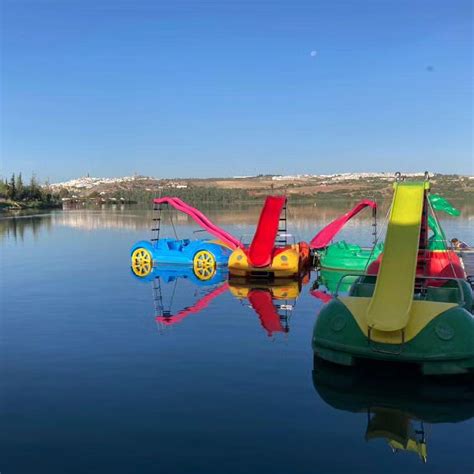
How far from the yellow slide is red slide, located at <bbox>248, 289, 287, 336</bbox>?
3705mm

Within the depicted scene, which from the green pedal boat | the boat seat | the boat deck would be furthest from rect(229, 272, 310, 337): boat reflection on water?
the boat deck

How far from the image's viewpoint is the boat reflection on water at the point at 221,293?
15.9 meters

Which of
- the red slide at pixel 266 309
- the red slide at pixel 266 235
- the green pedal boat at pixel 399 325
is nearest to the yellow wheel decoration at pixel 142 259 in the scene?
the red slide at pixel 266 235

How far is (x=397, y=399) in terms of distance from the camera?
30.9 ft

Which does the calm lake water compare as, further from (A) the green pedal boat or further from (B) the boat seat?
(B) the boat seat

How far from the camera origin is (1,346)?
13.1 m

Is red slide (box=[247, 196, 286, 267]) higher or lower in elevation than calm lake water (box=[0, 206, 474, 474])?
higher

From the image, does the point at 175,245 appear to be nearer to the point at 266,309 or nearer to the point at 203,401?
the point at 266,309

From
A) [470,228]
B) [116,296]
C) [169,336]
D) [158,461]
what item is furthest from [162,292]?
[470,228]

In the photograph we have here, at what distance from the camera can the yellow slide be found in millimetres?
10312

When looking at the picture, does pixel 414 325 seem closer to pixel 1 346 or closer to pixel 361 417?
pixel 361 417

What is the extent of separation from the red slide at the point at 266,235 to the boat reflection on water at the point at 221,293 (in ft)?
3.00

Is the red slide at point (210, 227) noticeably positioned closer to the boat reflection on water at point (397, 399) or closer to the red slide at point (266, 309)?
the red slide at point (266, 309)

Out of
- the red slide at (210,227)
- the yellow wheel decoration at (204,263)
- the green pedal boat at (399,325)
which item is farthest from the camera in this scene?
the red slide at (210,227)
